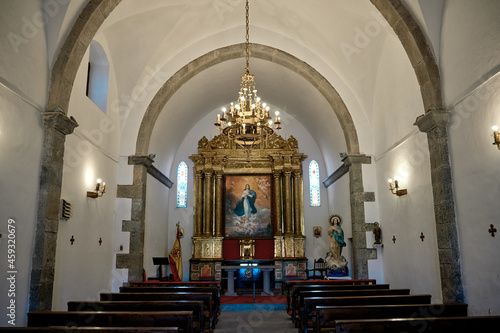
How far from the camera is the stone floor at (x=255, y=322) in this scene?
23.7 feet

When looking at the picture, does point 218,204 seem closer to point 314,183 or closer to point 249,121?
point 314,183

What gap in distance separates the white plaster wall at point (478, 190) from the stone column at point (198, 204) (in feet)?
31.6

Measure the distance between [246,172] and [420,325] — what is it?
11522 millimetres

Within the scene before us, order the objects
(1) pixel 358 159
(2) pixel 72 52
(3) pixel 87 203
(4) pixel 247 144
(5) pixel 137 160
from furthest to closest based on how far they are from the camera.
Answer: (1) pixel 358 159 < (5) pixel 137 160 < (4) pixel 247 144 < (3) pixel 87 203 < (2) pixel 72 52

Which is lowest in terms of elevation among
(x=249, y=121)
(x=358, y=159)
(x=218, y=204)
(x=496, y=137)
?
(x=496, y=137)

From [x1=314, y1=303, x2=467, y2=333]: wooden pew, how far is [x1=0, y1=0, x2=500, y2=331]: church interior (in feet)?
3.12

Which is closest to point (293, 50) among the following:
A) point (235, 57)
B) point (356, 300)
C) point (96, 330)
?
point (235, 57)

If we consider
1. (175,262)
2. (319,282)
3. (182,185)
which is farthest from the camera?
(182,185)

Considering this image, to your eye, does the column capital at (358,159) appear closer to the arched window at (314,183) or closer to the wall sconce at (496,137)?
the arched window at (314,183)

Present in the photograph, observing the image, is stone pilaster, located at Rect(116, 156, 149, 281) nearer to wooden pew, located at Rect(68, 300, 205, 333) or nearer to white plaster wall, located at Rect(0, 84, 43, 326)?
white plaster wall, located at Rect(0, 84, 43, 326)

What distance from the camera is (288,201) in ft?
48.3

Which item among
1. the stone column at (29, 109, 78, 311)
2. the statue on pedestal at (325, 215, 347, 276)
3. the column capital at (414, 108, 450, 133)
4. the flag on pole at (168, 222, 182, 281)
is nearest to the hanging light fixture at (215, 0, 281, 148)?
the column capital at (414, 108, 450, 133)

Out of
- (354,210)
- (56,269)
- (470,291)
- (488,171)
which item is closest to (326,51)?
(354,210)

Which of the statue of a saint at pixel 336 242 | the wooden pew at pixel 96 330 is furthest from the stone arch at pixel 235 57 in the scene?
the wooden pew at pixel 96 330
